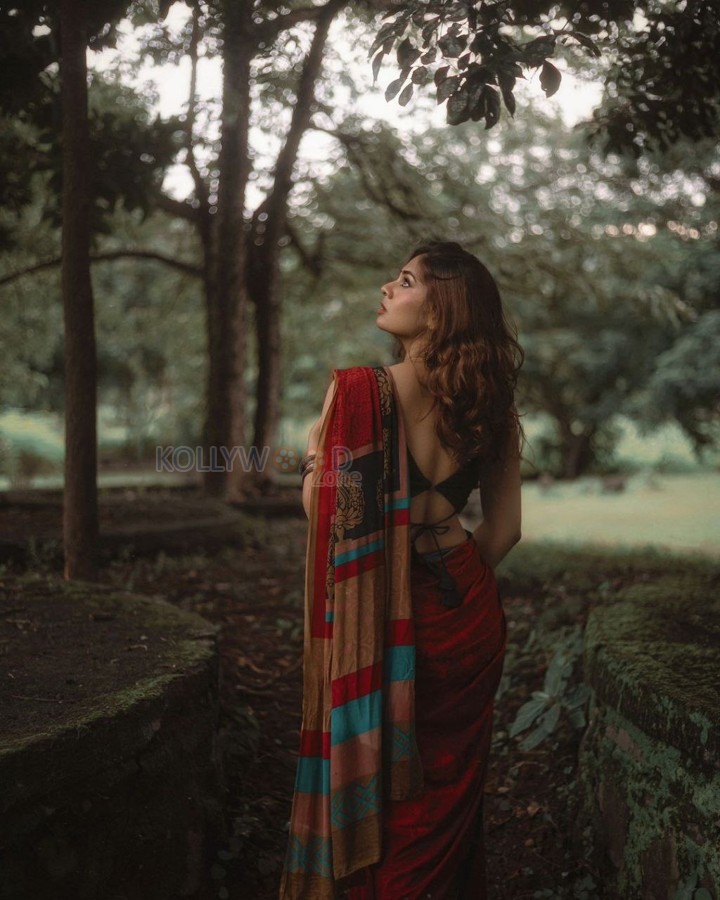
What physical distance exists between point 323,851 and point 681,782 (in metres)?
1.06

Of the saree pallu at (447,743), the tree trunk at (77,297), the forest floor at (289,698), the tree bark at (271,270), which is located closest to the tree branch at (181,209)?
the tree bark at (271,270)

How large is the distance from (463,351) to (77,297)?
218cm

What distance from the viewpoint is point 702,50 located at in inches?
138

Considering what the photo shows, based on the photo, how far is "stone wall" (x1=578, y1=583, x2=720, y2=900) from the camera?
2174 mm

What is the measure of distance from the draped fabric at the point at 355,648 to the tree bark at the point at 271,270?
5.84 metres

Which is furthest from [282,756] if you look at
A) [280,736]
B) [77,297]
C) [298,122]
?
[298,122]

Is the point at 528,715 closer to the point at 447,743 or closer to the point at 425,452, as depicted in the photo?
the point at 447,743

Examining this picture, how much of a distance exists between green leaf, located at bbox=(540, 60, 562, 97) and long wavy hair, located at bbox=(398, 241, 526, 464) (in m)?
0.89

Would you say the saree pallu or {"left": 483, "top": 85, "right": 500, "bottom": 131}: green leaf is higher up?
{"left": 483, "top": 85, "right": 500, "bottom": 131}: green leaf

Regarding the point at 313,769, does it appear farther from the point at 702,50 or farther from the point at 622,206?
the point at 622,206

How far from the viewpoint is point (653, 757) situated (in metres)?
2.40

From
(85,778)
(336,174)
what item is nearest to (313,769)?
(85,778)

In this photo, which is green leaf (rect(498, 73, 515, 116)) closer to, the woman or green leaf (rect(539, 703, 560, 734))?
the woman

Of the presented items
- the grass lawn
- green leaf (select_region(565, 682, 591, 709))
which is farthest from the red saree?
the grass lawn
